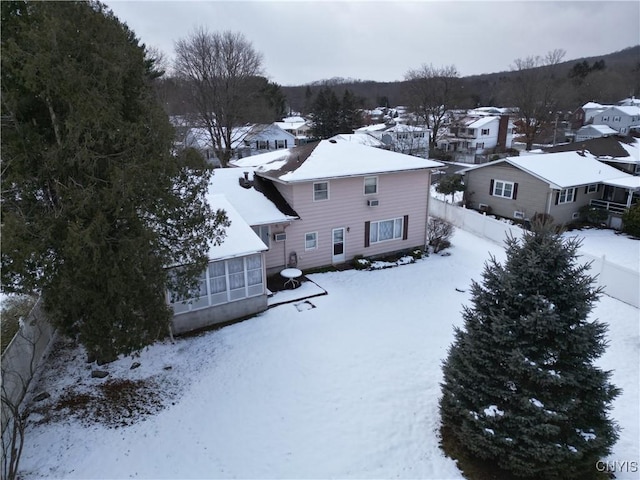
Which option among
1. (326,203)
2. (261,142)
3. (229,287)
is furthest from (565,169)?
(261,142)

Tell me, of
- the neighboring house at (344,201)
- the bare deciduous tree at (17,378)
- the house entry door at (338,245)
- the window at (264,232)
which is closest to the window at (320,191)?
the neighboring house at (344,201)

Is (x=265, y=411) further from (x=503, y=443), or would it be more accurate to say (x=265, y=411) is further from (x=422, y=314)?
(x=422, y=314)

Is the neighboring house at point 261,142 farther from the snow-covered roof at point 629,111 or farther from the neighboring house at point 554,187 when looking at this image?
the snow-covered roof at point 629,111

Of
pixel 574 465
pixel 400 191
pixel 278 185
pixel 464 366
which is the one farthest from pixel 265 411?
pixel 400 191

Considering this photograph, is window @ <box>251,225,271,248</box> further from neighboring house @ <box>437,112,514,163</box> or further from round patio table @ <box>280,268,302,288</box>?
neighboring house @ <box>437,112,514,163</box>

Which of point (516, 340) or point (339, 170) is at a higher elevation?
point (339, 170)

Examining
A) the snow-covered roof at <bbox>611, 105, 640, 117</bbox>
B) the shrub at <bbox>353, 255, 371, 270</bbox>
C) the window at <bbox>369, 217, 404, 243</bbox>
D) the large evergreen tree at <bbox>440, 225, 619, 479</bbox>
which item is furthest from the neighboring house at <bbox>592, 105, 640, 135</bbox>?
the large evergreen tree at <bbox>440, 225, 619, 479</bbox>

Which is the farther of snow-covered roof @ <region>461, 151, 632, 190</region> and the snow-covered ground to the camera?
snow-covered roof @ <region>461, 151, 632, 190</region>
